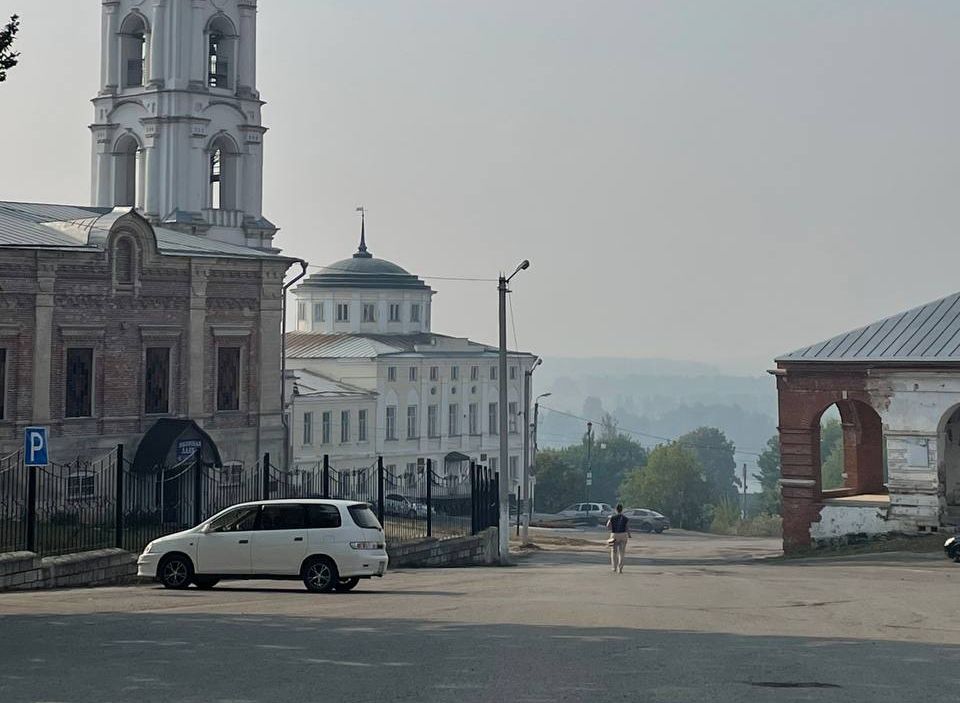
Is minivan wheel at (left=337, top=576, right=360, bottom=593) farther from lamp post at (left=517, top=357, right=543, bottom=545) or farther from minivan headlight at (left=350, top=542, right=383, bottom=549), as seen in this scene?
lamp post at (left=517, top=357, right=543, bottom=545)

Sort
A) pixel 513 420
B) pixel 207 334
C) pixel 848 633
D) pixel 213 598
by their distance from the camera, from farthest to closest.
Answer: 1. pixel 513 420
2. pixel 207 334
3. pixel 213 598
4. pixel 848 633

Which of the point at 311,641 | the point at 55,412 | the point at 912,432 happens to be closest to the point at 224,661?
the point at 311,641

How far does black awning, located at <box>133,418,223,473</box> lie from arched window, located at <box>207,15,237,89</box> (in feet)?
63.4

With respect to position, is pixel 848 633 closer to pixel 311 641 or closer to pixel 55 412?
pixel 311 641

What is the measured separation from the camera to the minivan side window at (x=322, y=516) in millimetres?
21859

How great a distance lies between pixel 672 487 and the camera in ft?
391

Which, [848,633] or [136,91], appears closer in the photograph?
[848,633]

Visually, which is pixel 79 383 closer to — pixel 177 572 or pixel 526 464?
pixel 177 572

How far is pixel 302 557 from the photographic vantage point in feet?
71.8

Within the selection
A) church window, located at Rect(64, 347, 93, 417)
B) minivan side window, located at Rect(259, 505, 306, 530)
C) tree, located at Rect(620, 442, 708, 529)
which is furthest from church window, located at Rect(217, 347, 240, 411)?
tree, located at Rect(620, 442, 708, 529)

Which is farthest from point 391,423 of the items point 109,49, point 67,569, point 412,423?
point 67,569

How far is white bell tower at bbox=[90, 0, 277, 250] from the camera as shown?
54.8 metres

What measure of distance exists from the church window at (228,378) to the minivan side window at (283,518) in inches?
872

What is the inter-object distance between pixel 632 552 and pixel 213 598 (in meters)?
36.3
